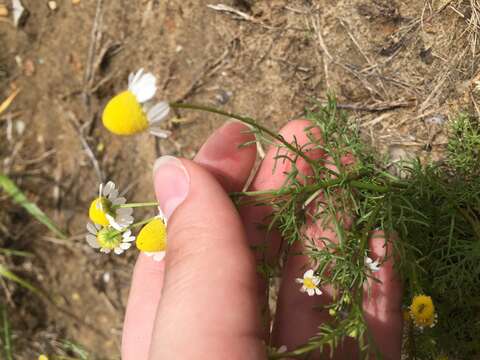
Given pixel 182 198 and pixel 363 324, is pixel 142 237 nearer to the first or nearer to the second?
pixel 182 198

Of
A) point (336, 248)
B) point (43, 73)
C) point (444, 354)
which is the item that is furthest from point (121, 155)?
point (444, 354)

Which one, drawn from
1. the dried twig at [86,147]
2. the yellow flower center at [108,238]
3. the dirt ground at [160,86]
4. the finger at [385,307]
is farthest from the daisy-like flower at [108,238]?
the dried twig at [86,147]

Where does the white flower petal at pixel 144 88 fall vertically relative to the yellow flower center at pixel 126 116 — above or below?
above

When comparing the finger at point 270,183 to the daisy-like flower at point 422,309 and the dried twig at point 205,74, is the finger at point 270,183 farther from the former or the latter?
the dried twig at point 205,74

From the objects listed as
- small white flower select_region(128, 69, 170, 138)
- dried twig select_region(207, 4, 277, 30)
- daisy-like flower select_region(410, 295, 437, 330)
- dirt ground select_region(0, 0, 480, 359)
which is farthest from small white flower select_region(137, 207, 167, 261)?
dried twig select_region(207, 4, 277, 30)

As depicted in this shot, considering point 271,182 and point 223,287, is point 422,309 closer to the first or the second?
point 223,287

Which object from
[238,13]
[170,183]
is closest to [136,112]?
[170,183]
